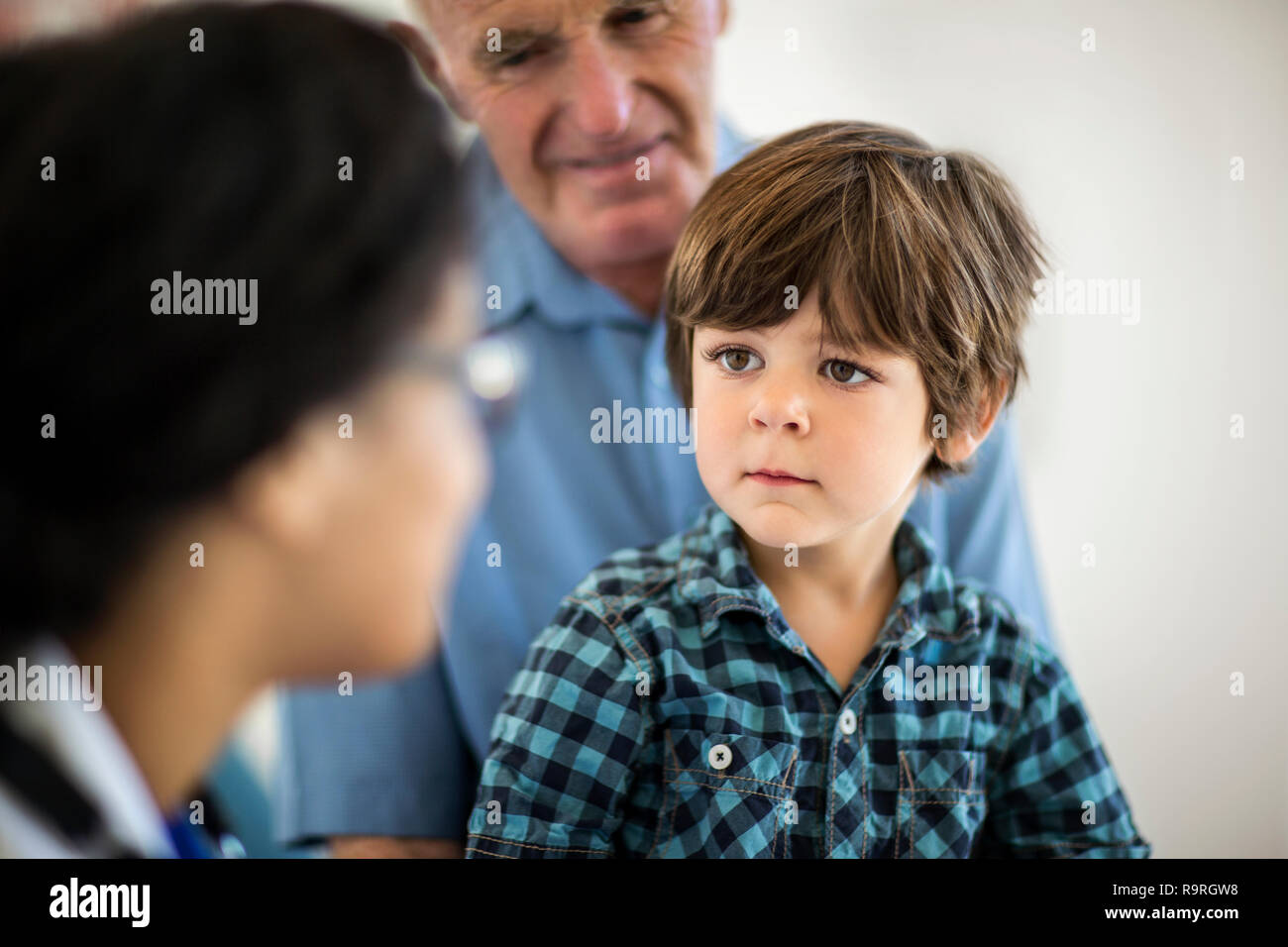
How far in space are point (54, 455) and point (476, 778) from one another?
592 millimetres

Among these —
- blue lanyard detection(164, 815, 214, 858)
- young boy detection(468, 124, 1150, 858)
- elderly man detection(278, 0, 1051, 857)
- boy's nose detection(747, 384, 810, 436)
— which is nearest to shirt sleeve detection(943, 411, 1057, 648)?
elderly man detection(278, 0, 1051, 857)

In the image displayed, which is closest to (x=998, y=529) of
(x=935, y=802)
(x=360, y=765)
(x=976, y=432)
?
(x=976, y=432)

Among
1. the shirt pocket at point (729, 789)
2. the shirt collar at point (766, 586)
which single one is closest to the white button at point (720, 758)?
the shirt pocket at point (729, 789)

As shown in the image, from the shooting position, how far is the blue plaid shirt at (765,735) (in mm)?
963

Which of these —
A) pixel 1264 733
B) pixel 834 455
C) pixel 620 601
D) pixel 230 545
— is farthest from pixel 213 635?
pixel 1264 733

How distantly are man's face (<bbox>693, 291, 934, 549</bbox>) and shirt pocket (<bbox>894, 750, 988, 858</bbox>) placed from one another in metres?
0.25

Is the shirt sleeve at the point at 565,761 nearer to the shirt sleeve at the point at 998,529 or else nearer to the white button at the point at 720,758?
the white button at the point at 720,758

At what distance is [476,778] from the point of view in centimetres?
117

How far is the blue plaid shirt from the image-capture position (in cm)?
96

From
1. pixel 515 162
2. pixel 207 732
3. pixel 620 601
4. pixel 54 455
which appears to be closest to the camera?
pixel 54 455

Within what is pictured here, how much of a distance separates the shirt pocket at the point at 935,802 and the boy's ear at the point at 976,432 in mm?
289

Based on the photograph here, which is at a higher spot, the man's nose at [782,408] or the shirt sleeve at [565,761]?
the man's nose at [782,408]
